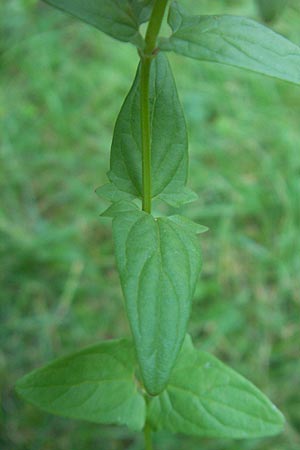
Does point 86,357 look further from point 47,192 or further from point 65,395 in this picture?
point 47,192

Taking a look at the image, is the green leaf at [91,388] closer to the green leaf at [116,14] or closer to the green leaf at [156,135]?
the green leaf at [156,135]

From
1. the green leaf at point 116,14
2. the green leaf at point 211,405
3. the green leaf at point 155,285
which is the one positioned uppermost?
the green leaf at point 116,14

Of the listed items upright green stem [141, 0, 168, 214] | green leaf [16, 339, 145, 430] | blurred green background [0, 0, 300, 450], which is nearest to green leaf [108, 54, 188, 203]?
upright green stem [141, 0, 168, 214]

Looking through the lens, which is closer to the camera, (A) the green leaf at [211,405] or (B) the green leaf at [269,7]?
(B) the green leaf at [269,7]

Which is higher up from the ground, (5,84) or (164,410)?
(5,84)

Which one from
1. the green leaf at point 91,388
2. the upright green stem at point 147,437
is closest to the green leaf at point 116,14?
the green leaf at point 91,388

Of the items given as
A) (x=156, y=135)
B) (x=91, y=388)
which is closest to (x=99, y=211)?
(x=91, y=388)

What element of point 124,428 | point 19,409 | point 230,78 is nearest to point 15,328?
point 19,409
